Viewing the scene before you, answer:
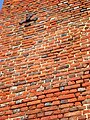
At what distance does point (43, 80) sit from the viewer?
3646mm

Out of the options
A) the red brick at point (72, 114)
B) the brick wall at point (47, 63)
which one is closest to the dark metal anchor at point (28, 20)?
the brick wall at point (47, 63)

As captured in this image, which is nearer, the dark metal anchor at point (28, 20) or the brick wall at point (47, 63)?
the brick wall at point (47, 63)

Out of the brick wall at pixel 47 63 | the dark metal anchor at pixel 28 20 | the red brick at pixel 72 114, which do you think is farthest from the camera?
the dark metal anchor at pixel 28 20

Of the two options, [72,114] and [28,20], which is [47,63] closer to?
[72,114]

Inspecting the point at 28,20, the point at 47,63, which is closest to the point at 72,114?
the point at 47,63

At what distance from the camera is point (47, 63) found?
3830 mm

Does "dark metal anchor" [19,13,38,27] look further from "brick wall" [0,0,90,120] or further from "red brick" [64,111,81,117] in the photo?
"red brick" [64,111,81,117]

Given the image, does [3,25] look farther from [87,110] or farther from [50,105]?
[87,110]

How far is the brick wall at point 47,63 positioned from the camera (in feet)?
10.9

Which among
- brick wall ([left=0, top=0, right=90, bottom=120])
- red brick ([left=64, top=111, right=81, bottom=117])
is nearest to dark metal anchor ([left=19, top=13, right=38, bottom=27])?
brick wall ([left=0, top=0, right=90, bottom=120])

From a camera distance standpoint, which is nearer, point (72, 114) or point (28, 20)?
point (72, 114)

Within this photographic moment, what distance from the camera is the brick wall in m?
3.31

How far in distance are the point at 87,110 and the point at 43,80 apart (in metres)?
0.86

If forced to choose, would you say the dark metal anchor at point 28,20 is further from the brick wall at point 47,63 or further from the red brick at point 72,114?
the red brick at point 72,114
